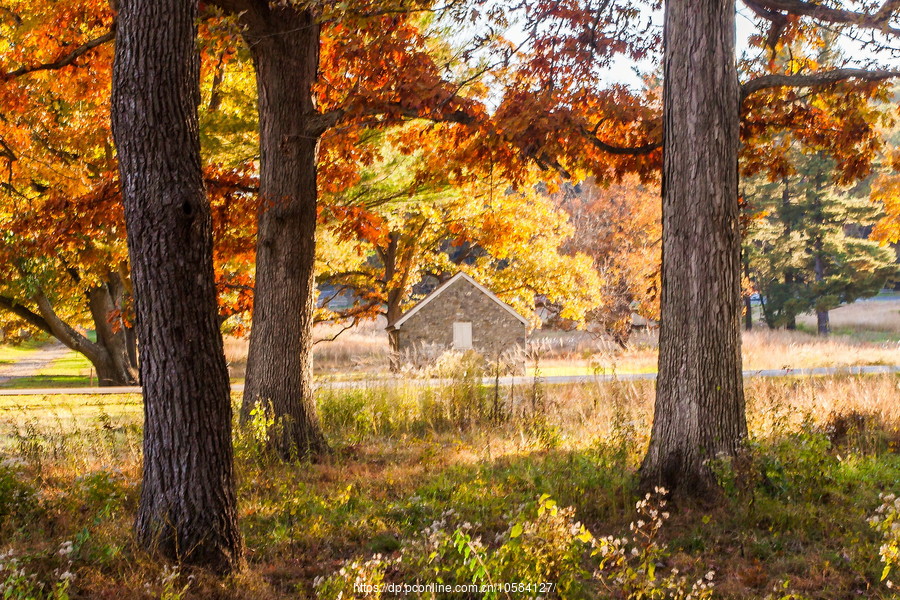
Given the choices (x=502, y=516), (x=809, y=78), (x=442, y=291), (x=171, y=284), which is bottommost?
(x=502, y=516)

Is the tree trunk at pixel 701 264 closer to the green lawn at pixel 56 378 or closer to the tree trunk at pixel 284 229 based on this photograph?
the tree trunk at pixel 284 229

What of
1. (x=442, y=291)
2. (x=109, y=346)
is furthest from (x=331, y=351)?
(x=109, y=346)

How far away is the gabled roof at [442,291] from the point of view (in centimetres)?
2575

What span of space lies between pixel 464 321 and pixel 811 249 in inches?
774

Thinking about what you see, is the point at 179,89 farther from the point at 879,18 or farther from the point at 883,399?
the point at 883,399

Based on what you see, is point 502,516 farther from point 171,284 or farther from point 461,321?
point 461,321

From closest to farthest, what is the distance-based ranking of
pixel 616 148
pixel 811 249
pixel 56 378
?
pixel 616 148, pixel 56 378, pixel 811 249

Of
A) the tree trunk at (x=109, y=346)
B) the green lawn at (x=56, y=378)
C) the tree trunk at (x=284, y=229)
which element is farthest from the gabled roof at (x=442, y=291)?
the tree trunk at (x=284, y=229)

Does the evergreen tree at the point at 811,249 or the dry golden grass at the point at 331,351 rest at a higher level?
the evergreen tree at the point at 811,249

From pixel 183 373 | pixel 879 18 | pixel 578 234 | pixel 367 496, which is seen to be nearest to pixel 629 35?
pixel 879 18

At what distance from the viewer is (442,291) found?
2589cm

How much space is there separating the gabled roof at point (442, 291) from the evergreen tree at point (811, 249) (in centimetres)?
1306

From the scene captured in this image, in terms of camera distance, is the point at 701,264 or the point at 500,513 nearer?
the point at 500,513

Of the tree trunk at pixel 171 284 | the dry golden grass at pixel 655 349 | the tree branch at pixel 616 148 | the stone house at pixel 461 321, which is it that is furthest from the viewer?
the stone house at pixel 461 321
